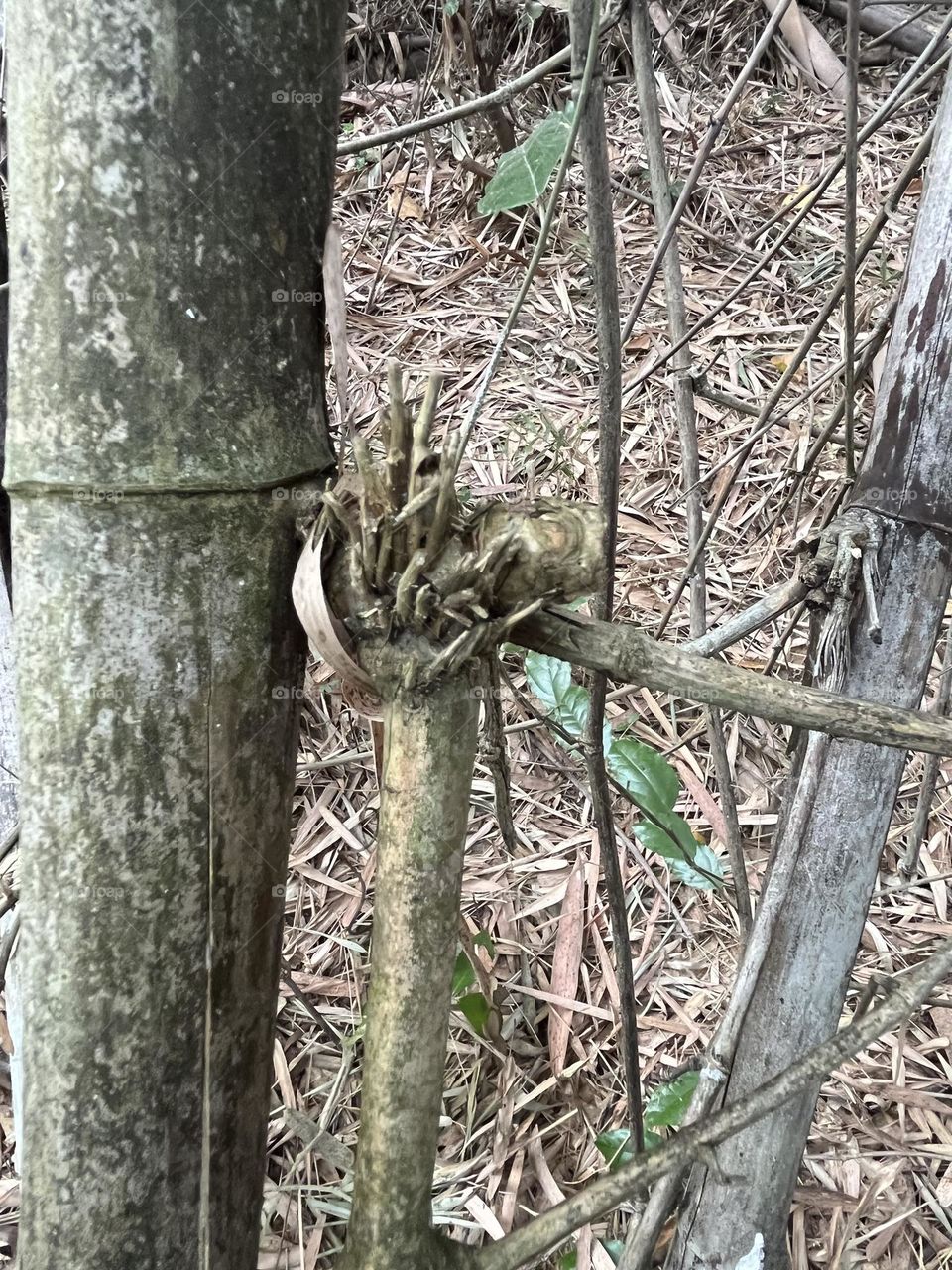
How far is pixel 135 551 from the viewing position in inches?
17.8

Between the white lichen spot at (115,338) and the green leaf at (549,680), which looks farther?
the green leaf at (549,680)

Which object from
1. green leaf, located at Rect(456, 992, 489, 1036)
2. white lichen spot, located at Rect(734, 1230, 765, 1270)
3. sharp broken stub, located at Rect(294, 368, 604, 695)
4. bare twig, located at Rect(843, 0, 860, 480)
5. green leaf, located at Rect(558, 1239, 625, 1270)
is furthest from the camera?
green leaf, located at Rect(456, 992, 489, 1036)

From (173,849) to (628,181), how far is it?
226cm

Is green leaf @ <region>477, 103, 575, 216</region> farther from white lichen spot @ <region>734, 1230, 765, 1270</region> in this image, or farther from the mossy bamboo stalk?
white lichen spot @ <region>734, 1230, 765, 1270</region>

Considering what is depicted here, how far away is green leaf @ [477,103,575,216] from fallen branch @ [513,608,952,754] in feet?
1.35

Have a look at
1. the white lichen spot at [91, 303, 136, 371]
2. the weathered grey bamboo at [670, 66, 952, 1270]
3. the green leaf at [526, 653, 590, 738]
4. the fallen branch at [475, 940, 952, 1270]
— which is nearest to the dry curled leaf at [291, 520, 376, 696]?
the white lichen spot at [91, 303, 136, 371]

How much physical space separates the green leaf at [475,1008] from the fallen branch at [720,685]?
92 cm

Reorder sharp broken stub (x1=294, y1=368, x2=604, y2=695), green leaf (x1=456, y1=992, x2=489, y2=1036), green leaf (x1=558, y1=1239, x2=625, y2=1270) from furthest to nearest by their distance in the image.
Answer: green leaf (x1=456, y1=992, x2=489, y2=1036) < green leaf (x1=558, y1=1239, x2=625, y2=1270) < sharp broken stub (x1=294, y1=368, x2=604, y2=695)

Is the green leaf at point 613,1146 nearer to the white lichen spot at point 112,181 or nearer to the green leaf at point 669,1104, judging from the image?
the green leaf at point 669,1104

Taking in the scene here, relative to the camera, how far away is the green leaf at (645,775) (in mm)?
1162

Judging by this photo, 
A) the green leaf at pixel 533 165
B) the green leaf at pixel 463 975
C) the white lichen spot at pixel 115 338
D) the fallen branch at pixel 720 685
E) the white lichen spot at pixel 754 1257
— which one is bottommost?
the white lichen spot at pixel 754 1257

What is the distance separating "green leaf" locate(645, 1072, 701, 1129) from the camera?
112 cm

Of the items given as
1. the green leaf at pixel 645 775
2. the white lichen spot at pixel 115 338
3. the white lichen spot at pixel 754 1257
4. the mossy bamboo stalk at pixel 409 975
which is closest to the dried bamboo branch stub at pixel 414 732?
the mossy bamboo stalk at pixel 409 975

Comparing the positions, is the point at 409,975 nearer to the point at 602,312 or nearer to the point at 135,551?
the point at 135,551
